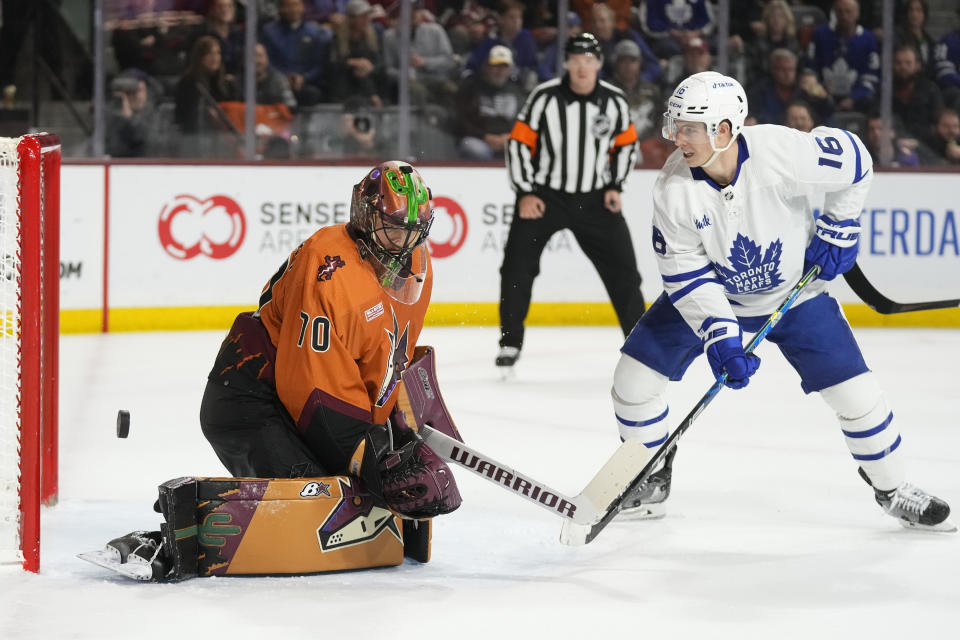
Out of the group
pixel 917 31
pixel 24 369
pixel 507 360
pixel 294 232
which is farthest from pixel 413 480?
pixel 917 31

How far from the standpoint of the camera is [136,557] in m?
2.84

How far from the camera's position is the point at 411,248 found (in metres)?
2.87

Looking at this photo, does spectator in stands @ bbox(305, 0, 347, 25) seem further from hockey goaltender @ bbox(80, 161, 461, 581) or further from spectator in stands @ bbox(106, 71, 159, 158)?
hockey goaltender @ bbox(80, 161, 461, 581)

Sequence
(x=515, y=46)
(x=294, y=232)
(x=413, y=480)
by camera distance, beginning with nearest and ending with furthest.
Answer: (x=413, y=480)
(x=294, y=232)
(x=515, y=46)

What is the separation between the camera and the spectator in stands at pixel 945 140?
299 inches

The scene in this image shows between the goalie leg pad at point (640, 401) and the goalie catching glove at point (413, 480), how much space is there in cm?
74

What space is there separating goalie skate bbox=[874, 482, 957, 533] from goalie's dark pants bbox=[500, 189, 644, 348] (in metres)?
2.38

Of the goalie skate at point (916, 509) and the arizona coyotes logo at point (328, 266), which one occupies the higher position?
the arizona coyotes logo at point (328, 266)

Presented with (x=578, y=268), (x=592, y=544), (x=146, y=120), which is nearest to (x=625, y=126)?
(x=578, y=268)

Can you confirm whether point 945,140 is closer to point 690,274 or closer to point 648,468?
point 690,274

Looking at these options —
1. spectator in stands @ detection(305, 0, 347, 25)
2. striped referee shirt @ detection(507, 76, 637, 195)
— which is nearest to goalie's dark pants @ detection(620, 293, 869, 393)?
striped referee shirt @ detection(507, 76, 637, 195)

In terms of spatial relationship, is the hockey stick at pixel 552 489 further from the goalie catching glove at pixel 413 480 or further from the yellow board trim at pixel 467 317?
the yellow board trim at pixel 467 317

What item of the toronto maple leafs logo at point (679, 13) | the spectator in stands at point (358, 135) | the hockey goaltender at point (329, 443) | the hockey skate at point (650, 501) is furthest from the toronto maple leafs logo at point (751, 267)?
the toronto maple leafs logo at point (679, 13)

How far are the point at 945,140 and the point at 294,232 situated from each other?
3453 millimetres
